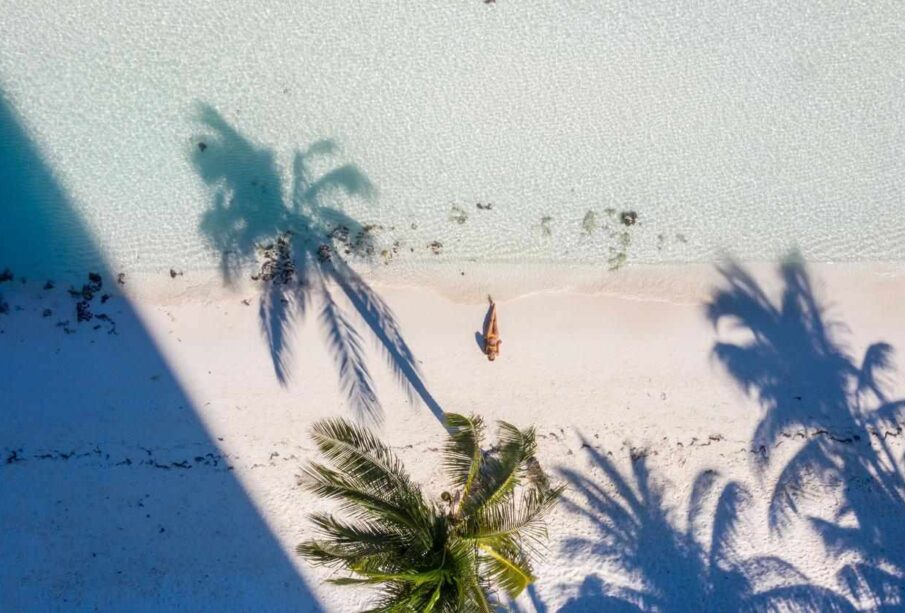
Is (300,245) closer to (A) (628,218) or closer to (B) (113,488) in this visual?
(B) (113,488)

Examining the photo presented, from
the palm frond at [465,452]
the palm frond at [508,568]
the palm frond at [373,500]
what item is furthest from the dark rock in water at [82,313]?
the palm frond at [508,568]

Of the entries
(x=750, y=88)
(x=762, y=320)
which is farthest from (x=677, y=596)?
(x=750, y=88)

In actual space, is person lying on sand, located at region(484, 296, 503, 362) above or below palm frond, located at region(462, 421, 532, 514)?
above

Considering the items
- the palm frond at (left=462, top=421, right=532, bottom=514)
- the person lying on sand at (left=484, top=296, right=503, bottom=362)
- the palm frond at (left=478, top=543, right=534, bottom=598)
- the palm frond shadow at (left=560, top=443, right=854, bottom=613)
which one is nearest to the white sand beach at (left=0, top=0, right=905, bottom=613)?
the palm frond shadow at (left=560, top=443, right=854, bottom=613)

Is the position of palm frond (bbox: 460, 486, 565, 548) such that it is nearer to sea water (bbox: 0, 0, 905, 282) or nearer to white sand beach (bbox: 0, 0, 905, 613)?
white sand beach (bbox: 0, 0, 905, 613)

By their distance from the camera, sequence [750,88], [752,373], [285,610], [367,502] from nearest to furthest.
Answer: [367,502] < [285,610] < [752,373] < [750,88]

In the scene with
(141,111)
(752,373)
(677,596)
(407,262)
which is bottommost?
(677,596)

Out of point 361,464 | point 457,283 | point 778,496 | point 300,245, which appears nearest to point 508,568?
point 361,464

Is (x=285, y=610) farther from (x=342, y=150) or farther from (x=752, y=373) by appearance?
(x=752, y=373)
